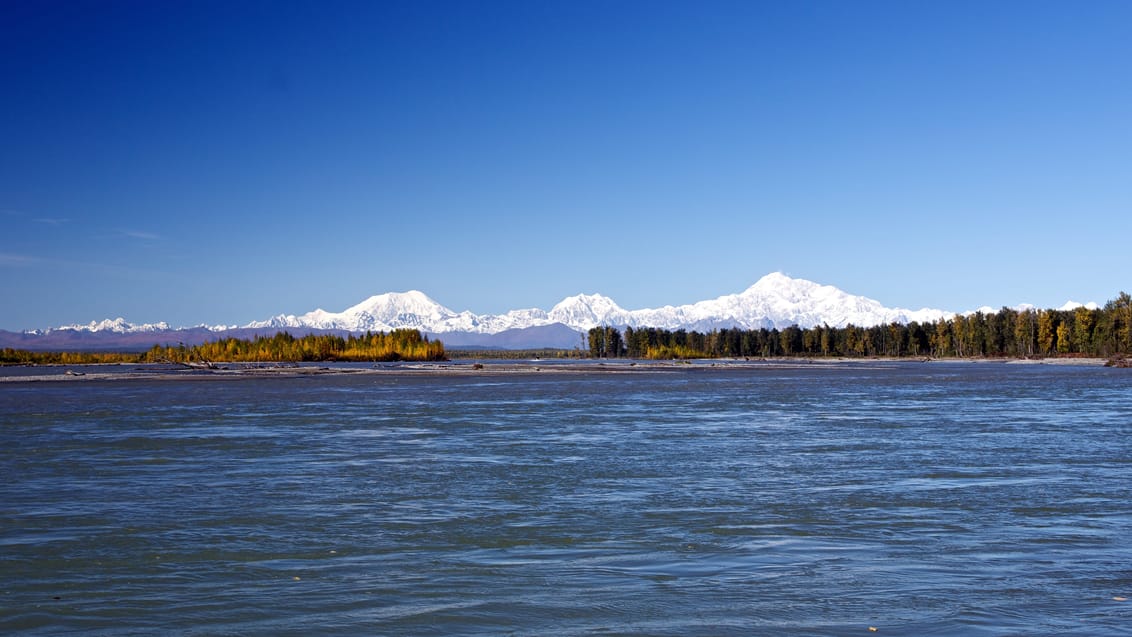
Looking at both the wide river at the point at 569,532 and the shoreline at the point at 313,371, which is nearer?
the wide river at the point at 569,532

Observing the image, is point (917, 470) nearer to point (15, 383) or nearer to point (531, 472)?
point (531, 472)

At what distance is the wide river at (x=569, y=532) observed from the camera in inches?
386

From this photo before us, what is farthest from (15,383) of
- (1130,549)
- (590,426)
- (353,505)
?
(1130,549)

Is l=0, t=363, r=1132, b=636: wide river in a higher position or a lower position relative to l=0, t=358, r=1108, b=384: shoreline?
lower

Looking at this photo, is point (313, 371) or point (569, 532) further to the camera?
point (313, 371)

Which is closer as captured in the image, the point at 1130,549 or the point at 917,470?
the point at 1130,549

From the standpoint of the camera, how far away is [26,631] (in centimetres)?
938

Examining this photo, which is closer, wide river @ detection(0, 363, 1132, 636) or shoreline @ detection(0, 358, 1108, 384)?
wide river @ detection(0, 363, 1132, 636)

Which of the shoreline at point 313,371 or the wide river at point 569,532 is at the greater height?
the shoreline at point 313,371

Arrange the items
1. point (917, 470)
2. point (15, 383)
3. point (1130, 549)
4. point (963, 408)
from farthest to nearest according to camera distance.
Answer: point (15, 383)
point (963, 408)
point (917, 470)
point (1130, 549)

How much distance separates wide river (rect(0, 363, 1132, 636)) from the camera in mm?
9797

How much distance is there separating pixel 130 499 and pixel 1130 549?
639 inches

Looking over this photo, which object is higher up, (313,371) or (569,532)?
(313,371)

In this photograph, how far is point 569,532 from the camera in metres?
14.2
